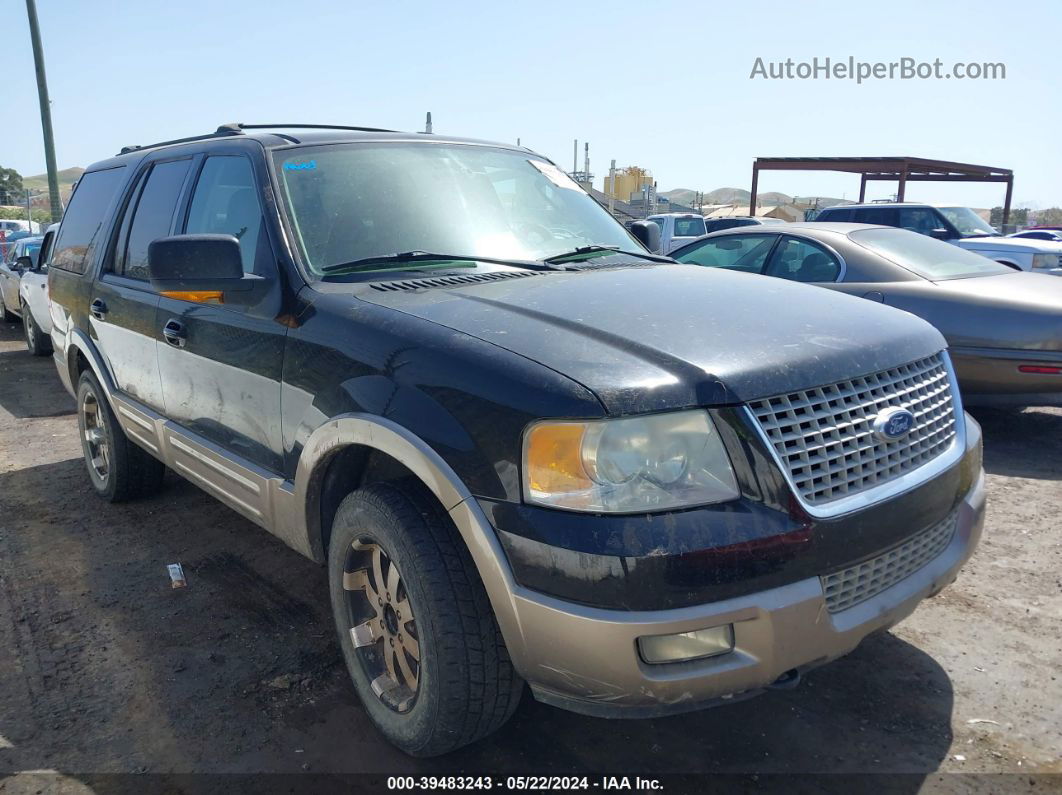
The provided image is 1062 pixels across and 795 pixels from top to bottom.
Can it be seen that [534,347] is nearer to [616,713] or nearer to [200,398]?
[616,713]

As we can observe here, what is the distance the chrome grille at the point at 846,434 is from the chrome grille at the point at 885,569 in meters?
0.20

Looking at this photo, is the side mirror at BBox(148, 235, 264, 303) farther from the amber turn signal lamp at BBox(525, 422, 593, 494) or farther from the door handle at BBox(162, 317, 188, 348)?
the amber turn signal lamp at BBox(525, 422, 593, 494)

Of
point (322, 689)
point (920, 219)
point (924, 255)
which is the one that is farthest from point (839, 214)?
point (322, 689)

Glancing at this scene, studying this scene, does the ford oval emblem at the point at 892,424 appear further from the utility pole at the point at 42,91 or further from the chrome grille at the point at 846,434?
the utility pole at the point at 42,91

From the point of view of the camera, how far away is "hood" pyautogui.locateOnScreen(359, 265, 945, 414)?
6.88ft

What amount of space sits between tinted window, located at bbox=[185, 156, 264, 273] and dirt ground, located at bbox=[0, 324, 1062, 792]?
1515 millimetres

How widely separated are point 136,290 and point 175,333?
642mm

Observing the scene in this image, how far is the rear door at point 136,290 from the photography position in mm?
3918

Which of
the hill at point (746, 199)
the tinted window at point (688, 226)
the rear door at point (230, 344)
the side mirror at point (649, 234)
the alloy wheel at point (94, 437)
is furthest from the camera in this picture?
the hill at point (746, 199)

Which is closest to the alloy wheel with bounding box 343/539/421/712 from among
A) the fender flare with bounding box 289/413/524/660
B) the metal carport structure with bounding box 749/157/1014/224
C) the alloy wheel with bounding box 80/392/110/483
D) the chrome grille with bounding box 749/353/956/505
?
the fender flare with bounding box 289/413/524/660

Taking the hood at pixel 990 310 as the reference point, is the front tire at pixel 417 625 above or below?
below

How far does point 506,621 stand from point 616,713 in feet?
1.18

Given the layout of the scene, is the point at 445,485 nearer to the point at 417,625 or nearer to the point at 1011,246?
the point at 417,625

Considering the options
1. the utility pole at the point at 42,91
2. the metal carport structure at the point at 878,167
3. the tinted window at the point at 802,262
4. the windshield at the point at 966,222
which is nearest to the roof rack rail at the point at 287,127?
the tinted window at the point at 802,262
